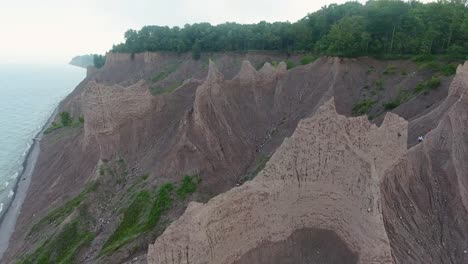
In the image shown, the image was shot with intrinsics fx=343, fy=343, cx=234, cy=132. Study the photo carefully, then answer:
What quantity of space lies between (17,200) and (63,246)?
18524 mm

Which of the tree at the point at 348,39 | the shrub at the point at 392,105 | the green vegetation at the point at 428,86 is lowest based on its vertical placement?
the shrub at the point at 392,105

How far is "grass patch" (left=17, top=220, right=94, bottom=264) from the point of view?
2654 centimetres

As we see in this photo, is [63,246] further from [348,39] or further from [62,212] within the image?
[348,39]

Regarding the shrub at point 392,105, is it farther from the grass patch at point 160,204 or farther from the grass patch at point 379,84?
the grass patch at point 160,204

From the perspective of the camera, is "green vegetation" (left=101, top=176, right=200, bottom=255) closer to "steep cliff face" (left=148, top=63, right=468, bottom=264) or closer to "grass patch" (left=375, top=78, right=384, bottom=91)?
"steep cliff face" (left=148, top=63, right=468, bottom=264)

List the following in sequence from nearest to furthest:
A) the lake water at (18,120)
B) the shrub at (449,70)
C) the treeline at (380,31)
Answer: the shrub at (449,70) → the treeline at (380,31) → the lake water at (18,120)

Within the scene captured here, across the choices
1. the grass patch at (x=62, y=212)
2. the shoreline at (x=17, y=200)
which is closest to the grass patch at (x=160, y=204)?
the grass patch at (x=62, y=212)

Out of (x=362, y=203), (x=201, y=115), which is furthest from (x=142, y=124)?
(x=362, y=203)

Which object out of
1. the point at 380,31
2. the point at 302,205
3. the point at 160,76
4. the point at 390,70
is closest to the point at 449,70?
the point at 390,70

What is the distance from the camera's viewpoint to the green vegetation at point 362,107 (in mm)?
39741

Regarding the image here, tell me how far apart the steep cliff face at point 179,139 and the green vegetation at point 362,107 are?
36.8 inches

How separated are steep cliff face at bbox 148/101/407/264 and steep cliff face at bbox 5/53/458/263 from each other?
1.22ft

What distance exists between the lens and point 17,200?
4109 centimetres

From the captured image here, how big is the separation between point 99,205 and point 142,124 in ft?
33.8
